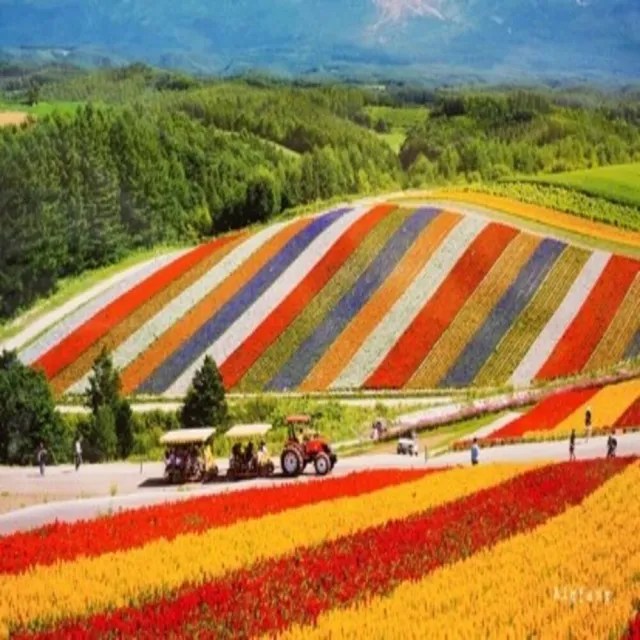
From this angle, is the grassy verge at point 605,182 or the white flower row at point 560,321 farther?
the grassy verge at point 605,182

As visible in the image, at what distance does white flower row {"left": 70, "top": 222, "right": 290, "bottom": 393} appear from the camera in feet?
163

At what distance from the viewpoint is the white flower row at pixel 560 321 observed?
151 feet

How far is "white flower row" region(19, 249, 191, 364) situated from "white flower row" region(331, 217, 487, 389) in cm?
1299

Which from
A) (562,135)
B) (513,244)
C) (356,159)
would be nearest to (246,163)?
(356,159)

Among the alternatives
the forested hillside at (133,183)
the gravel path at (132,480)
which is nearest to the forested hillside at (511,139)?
the forested hillside at (133,183)

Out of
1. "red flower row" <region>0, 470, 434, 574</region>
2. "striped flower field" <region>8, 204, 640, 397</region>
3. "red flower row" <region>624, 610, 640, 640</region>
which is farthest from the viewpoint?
"striped flower field" <region>8, 204, 640, 397</region>

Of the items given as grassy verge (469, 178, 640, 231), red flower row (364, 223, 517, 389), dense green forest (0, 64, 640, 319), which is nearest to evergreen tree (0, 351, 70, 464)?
red flower row (364, 223, 517, 389)

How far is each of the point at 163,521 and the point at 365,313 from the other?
1264 inches

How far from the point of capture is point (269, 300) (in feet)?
177

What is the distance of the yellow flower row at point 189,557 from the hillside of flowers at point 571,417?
1061 centimetres

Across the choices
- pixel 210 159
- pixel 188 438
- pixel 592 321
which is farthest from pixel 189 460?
pixel 210 159

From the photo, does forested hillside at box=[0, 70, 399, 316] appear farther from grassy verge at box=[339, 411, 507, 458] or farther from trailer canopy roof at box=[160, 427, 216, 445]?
trailer canopy roof at box=[160, 427, 216, 445]

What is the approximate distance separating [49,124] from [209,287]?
39261 mm

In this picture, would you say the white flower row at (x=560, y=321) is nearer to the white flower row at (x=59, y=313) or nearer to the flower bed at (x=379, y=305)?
the flower bed at (x=379, y=305)
